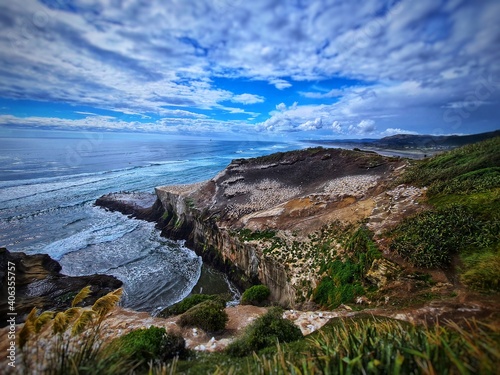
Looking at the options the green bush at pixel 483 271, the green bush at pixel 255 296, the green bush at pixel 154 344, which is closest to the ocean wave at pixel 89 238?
the green bush at pixel 255 296

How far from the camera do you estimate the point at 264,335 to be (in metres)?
9.88

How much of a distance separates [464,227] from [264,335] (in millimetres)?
11214

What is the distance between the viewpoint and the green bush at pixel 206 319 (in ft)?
40.0

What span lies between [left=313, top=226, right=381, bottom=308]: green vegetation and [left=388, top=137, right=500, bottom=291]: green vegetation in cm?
Result: 152

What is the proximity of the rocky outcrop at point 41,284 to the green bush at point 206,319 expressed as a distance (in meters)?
11.1

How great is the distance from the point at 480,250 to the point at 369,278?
4.91 metres

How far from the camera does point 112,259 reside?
2878 centimetres

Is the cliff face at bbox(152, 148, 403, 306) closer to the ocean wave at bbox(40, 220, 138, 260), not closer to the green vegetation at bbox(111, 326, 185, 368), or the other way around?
the ocean wave at bbox(40, 220, 138, 260)

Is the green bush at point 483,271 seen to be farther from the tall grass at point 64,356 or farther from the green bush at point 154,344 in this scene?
the tall grass at point 64,356

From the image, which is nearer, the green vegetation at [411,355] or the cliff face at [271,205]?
the green vegetation at [411,355]

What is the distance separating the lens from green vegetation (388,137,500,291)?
33.9 ft

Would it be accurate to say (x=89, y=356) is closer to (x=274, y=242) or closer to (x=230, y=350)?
(x=230, y=350)

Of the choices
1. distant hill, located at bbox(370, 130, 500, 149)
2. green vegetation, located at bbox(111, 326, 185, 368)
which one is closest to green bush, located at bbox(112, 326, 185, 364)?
green vegetation, located at bbox(111, 326, 185, 368)

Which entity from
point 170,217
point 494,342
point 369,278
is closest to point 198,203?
point 170,217
